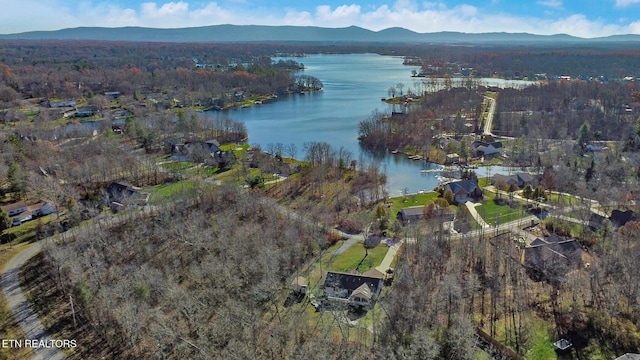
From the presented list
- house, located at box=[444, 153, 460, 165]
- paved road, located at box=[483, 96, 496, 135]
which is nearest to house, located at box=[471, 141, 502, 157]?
house, located at box=[444, 153, 460, 165]

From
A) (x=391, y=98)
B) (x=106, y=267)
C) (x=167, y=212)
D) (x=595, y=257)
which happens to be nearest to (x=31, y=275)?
(x=106, y=267)

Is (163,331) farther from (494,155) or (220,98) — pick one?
(220,98)

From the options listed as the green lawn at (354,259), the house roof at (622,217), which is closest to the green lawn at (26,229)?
the green lawn at (354,259)

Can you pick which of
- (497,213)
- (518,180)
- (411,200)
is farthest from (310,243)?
(518,180)

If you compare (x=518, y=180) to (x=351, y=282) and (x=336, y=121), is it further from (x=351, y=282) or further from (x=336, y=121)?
(x=336, y=121)

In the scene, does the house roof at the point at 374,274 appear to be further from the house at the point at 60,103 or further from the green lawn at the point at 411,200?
the house at the point at 60,103

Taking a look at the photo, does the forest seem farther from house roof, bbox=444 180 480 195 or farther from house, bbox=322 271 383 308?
house roof, bbox=444 180 480 195

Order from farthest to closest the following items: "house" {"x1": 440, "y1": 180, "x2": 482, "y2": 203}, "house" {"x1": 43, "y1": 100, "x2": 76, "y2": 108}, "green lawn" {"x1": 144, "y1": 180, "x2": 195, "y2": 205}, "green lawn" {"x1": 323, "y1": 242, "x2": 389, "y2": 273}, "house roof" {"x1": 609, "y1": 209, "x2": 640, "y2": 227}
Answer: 1. "house" {"x1": 43, "y1": 100, "x2": 76, "y2": 108}
2. "house" {"x1": 440, "y1": 180, "x2": 482, "y2": 203}
3. "green lawn" {"x1": 144, "y1": 180, "x2": 195, "y2": 205}
4. "house roof" {"x1": 609, "y1": 209, "x2": 640, "y2": 227}
5. "green lawn" {"x1": 323, "y1": 242, "x2": 389, "y2": 273}
